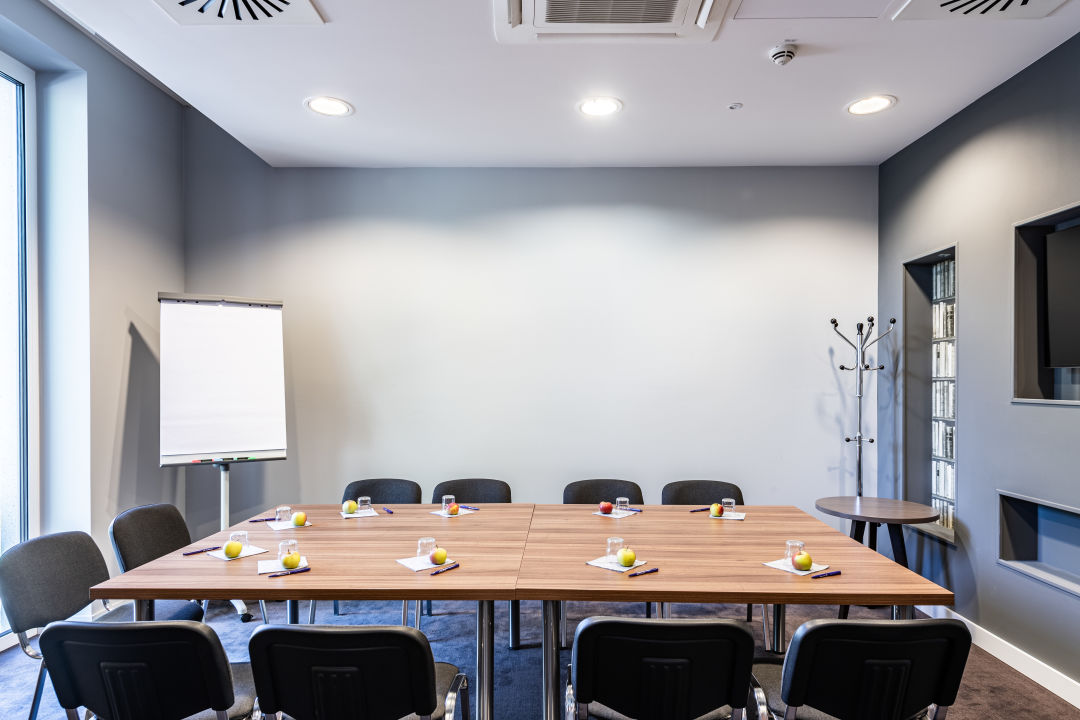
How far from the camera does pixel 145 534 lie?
298 cm

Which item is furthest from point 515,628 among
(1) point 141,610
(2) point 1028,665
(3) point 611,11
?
(3) point 611,11

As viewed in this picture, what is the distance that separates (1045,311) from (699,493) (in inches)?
81.0

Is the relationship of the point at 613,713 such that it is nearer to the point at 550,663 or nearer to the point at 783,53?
the point at 550,663

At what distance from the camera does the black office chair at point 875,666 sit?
5.44 ft

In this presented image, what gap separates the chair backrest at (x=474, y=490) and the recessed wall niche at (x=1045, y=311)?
2920 millimetres

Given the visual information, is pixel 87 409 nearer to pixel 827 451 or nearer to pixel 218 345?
pixel 218 345

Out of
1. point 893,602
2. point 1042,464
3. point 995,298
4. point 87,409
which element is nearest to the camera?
point 893,602

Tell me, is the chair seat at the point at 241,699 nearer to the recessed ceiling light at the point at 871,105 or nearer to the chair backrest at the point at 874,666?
the chair backrest at the point at 874,666

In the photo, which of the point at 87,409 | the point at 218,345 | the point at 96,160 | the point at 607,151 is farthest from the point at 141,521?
the point at 607,151

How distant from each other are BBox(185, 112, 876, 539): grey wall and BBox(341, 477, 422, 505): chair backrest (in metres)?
0.79

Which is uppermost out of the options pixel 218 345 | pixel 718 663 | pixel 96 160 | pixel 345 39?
pixel 345 39

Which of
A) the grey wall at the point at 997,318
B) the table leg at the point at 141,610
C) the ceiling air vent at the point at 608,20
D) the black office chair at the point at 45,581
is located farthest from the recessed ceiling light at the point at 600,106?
the black office chair at the point at 45,581

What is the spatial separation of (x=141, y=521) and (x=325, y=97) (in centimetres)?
245

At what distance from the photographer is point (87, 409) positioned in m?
3.70
